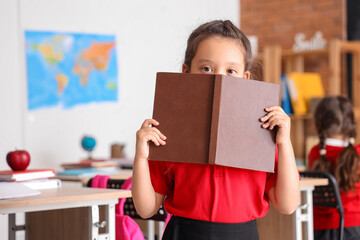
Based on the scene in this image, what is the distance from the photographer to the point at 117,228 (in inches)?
87.8

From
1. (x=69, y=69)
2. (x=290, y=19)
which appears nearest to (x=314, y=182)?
(x=69, y=69)

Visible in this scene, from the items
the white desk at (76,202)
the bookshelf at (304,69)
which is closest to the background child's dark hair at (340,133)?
the white desk at (76,202)

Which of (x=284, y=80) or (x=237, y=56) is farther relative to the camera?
(x=284, y=80)

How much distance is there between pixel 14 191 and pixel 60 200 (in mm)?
185

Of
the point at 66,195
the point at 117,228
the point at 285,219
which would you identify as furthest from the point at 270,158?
the point at 285,219

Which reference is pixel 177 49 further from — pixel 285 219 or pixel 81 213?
pixel 81 213

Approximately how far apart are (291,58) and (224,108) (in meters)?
4.49

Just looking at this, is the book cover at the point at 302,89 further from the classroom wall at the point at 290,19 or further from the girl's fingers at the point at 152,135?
the girl's fingers at the point at 152,135

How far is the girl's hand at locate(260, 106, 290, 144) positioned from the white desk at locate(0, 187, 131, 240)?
0.79 metres

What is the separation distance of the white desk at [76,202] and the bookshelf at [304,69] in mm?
3515

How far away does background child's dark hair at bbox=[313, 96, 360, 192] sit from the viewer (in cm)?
295

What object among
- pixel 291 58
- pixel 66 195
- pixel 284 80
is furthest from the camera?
pixel 291 58

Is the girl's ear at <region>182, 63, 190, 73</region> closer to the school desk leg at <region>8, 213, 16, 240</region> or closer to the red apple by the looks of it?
the red apple

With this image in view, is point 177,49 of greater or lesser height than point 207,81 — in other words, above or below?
above
